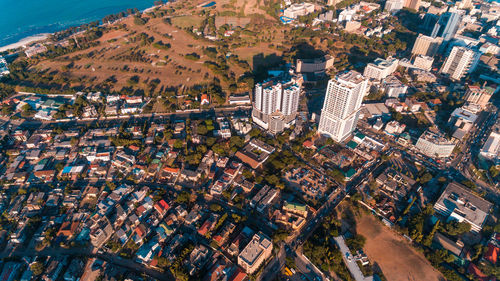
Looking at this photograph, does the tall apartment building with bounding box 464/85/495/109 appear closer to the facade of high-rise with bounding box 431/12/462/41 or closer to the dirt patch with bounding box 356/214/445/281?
the facade of high-rise with bounding box 431/12/462/41

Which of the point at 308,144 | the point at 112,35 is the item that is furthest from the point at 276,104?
the point at 112,35

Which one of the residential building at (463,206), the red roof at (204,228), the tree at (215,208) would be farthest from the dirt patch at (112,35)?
the residential building at (463,206)

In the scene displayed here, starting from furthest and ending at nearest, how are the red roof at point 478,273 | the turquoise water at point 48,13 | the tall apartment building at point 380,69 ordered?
the turquoise water at point 48,13 < the tall apartment building at point 380,69 < the red roof at point 478,273

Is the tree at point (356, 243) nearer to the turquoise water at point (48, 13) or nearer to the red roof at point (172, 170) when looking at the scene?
the red roof at point (172, 170)

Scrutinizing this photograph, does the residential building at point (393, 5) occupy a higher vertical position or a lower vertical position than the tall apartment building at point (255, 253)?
higher

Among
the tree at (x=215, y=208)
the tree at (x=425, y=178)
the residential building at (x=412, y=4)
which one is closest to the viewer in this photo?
the tree at (x=215, y=208)

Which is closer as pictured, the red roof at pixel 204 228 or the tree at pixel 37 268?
the tree at pixel 37 268
